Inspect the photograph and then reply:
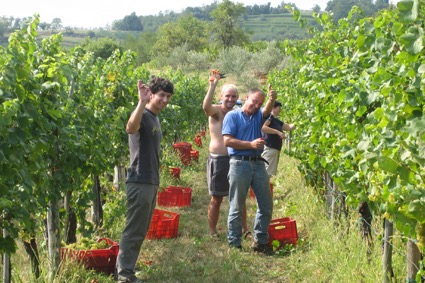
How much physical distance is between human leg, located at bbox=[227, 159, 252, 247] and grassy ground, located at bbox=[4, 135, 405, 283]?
0.20 meters

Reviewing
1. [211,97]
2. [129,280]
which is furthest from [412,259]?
[211,97]

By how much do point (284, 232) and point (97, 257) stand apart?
2.07 m

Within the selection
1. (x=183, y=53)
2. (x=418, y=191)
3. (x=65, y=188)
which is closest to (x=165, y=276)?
(x=65, y=188)

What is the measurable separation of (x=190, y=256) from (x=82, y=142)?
1.84 m

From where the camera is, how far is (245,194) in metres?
5.81

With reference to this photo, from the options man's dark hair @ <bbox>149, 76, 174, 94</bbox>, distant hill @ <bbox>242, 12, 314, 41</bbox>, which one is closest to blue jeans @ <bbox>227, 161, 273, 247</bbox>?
man's dark hair @ <bbox>149, 76, 174, 94</bbox>

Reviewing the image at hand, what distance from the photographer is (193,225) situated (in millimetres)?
7023

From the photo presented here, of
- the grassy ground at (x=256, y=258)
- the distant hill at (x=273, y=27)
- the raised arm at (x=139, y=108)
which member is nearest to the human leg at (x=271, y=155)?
the grassy ground at (x=256, y=258)

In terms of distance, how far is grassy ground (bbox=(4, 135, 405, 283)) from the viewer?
4.45 metres

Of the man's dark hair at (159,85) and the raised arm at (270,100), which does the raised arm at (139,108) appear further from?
the raised arm at (270,100)

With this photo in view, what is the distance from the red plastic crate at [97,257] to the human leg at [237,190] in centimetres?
130

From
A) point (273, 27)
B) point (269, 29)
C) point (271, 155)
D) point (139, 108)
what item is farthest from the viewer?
point (273, 27)

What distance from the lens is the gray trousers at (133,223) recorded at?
4.59m

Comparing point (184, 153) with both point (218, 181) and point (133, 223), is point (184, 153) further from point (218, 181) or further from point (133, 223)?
point (133, 223)
